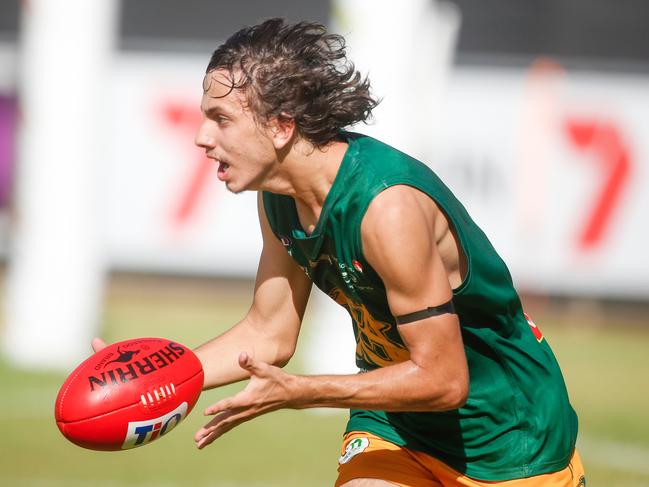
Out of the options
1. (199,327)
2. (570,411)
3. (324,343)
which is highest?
(570,411)

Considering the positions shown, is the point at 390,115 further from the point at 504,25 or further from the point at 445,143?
the point at 504,25

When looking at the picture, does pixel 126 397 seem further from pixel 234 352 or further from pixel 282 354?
pixel 282 354

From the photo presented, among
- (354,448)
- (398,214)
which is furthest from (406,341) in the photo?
(354,448)

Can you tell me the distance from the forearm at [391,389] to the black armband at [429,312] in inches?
5.4

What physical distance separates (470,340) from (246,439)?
452 centimetres

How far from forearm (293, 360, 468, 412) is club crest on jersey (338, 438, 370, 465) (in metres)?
0.69

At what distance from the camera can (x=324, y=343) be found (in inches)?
361

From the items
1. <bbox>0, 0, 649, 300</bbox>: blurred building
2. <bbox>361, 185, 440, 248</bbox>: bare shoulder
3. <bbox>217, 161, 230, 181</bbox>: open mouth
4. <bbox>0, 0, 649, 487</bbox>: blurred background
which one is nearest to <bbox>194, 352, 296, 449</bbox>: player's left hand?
<bbox>361, 185, 440, 248</bbox>: bare shoulder

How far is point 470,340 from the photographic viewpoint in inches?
147

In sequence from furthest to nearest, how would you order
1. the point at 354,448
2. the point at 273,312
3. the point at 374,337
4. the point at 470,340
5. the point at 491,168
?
the point at 491,168
the point at 273,312
the point at 354,448
the point at 374,337
the point at 470,340

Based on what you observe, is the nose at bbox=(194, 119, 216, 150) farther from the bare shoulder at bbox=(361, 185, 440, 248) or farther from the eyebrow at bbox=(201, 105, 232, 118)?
the bare shoulder at bbox=(361, 185, 440, 248)

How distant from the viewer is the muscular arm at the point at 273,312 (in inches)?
164

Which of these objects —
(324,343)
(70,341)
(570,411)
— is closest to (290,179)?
(570,411)

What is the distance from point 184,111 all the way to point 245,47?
9951mm
